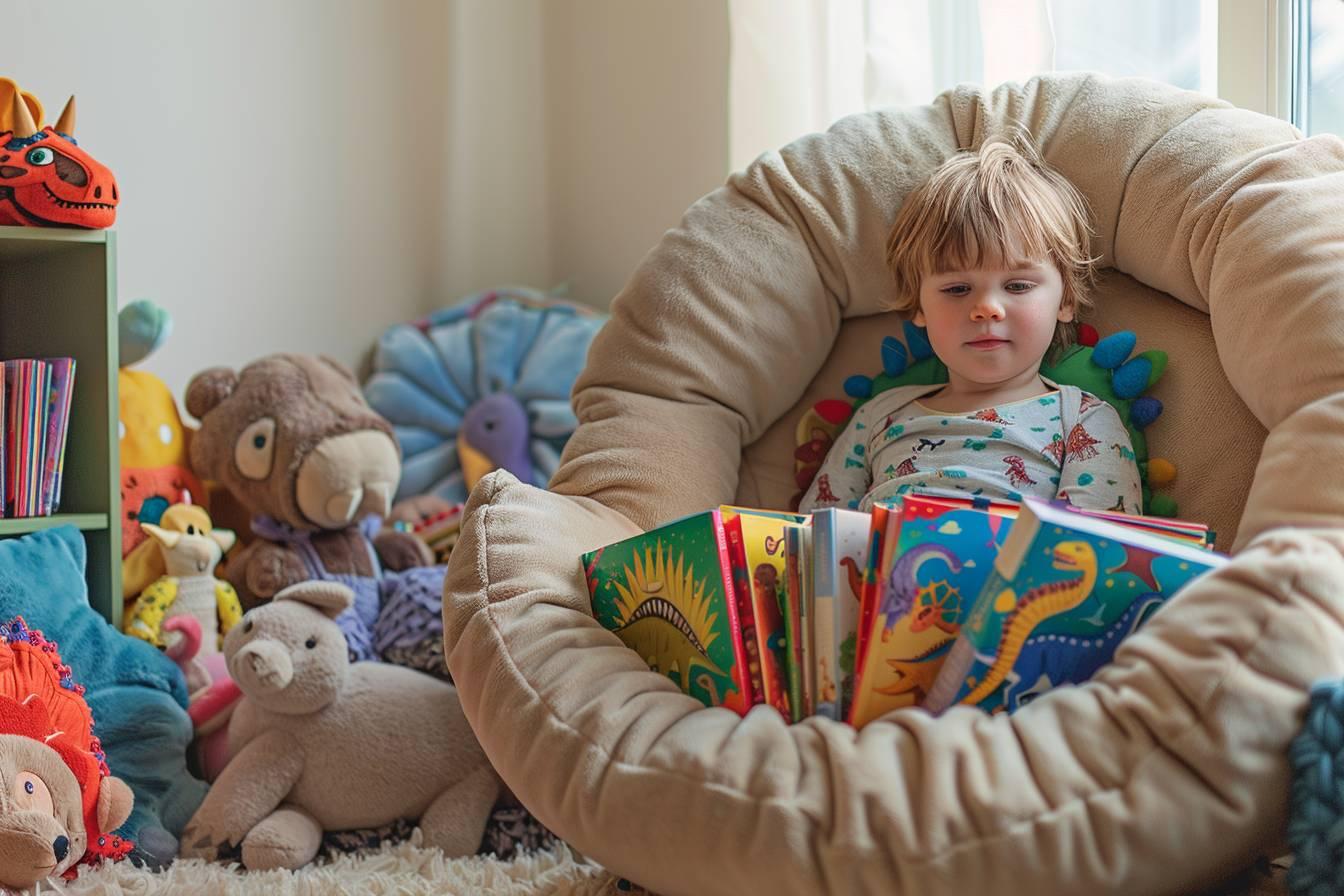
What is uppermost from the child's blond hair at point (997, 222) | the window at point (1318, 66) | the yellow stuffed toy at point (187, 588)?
the window at point (1318, 66)

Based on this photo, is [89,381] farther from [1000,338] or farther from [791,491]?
[1000,338]

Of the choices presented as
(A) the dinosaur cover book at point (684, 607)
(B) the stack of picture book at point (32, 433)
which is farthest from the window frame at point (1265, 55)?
(B) the stack of picture book at point (32, 433)

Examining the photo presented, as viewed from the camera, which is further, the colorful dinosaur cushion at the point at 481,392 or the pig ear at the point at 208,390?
the colorful dinosaur cushion at the point at 481,392

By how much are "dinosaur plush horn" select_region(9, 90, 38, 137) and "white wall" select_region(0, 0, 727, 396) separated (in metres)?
0.34

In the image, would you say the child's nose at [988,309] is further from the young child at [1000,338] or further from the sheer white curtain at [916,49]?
the sheer white curtain at [916,49]

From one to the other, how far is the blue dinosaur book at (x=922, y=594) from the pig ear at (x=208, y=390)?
3.73 ft

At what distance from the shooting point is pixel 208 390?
5.63 feet

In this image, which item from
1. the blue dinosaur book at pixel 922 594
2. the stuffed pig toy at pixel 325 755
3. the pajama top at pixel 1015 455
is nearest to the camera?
the blue dinosaur book at pixel 922 594

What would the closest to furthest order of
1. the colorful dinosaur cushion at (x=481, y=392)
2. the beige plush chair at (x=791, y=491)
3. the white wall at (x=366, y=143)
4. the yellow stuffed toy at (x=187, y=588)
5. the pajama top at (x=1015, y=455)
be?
the beige plush chair at (x=791, y=491) < the pajama top at (x=1015, y=455) < the yellow stuffed toy at (x=187, y=588) < the white wall at (x=366, y=143) < the colorful dinosaur cushion at (x=481, y=392)

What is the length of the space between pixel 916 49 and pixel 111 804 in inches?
55.9

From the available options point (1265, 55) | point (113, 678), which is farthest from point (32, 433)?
point (1265, 55)

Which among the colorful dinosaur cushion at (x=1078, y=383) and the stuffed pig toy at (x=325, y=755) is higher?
the colorful dinosaur cushion at (x=1078, y=383)

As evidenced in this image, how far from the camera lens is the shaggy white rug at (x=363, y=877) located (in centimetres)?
116

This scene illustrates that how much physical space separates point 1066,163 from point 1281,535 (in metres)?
0.61
